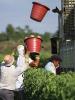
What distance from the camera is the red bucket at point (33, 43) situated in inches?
633

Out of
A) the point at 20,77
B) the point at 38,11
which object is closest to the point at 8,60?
the point at 20,77

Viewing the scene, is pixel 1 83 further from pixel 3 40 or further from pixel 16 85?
pixel 3 40

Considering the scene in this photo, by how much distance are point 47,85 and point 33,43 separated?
18.3 feet

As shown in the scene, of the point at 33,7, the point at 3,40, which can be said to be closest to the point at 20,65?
the point at 33,7

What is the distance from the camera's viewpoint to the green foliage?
9.52m

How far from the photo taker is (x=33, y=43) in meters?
16.3

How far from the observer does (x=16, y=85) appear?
1336cm

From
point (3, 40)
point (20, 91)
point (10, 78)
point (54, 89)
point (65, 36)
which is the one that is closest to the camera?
point (54, 89)

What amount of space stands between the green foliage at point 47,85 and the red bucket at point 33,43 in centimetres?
233

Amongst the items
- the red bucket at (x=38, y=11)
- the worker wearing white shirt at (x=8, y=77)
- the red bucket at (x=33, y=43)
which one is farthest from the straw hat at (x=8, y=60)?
the red bucket at (x=38, y=11)

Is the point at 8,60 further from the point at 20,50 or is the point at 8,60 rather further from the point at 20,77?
the point at 20,50

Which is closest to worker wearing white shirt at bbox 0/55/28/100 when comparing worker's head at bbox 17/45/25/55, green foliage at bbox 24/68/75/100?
green foliage at bbox 24/68/75/100

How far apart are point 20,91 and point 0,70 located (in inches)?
36.3

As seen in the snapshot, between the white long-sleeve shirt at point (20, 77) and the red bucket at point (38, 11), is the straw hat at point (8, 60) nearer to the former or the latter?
the white long-sleeve shirt at point (20, 77)
